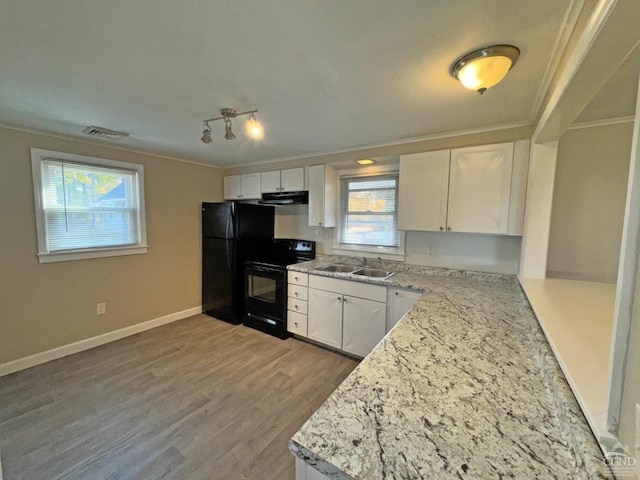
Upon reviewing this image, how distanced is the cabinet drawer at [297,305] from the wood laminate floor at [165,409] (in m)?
0.41

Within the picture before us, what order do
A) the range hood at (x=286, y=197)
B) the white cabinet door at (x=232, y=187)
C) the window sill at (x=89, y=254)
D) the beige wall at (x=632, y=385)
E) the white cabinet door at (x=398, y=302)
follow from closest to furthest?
the beige wall at (x=632, y=385), the white cabinet door at (x=398, y=302), the window sill at (x=89, y=254), the range hood at (x=286, y=197), the white cabinet door at (x=232, y=187)

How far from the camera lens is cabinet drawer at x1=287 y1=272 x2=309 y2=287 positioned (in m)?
3.04

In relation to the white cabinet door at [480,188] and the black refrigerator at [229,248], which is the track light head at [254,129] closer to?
the black refrigerator at [229,248]

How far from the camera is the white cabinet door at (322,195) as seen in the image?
3240 mm

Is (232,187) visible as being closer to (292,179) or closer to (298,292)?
(292,179)

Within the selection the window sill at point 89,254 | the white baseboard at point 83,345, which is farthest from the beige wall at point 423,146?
the white baseboard at point 83,345

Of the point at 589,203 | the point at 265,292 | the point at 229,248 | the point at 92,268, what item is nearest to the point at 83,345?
the point at 92,268

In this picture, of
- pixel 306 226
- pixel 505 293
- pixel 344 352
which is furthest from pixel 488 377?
pixel 306 226

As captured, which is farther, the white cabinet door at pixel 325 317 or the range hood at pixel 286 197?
the range hood at pixel 286 197

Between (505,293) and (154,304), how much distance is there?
401cm

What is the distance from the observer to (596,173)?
2104 mm

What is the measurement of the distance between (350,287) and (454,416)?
1928 millimetres

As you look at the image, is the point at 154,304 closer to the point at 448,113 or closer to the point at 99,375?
the point at 99,375

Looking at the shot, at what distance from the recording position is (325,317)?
9.60ft
